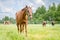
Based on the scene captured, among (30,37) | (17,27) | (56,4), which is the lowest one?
(30,37)

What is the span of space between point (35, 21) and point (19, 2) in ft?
1.09

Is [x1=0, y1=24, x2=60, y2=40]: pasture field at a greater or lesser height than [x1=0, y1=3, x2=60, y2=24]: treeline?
lesser

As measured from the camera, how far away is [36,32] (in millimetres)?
1658

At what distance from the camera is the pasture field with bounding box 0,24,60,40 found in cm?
162

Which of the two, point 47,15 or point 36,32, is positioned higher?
point 47,15

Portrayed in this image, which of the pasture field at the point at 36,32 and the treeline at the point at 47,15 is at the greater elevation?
the treeline at the point at 47,15

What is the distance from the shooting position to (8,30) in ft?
5.49

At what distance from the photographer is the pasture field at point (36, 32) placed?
5.32ft

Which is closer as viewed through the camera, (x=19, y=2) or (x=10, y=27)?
(x=10, y=27)

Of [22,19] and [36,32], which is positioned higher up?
[22,19]

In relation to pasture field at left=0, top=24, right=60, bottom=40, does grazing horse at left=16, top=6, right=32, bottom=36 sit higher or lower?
higher

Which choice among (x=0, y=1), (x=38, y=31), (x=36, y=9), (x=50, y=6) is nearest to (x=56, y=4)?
(x=50, y=6)

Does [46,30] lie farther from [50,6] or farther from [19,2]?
[19,2]

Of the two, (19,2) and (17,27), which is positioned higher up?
(19,2)
